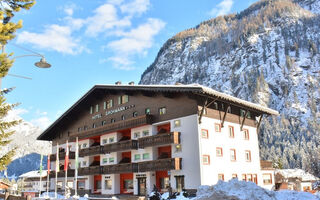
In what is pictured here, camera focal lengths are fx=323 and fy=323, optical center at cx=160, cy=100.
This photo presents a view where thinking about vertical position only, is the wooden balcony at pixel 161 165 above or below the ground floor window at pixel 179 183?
above

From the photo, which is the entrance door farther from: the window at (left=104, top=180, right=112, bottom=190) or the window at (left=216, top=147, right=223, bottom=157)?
the window at (left=216, top=147, right=223, bottom=157)

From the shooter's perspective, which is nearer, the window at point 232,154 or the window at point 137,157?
the window at point 232,154

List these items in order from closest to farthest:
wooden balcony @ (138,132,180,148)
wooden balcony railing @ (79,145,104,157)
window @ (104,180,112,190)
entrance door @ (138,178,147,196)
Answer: wooden balcony @ (138,132,180,148) < entrance door @ (138,178,147,196) < window @ (104,180,112,190) < wooden balcony railing @ (79,145,104,157)

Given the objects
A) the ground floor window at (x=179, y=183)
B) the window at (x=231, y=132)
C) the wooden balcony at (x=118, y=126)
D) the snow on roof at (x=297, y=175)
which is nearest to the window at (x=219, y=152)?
the window at (x=231, y=132)

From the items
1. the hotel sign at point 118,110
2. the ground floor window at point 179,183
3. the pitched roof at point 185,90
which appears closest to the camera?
the pitched roof at point 185,90

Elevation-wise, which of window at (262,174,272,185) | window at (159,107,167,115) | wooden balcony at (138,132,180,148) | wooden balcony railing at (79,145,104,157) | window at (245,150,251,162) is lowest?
window at (262,174,272,185)

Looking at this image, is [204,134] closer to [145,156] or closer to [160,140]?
[160,140]

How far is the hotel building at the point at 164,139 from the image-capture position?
34.3 m

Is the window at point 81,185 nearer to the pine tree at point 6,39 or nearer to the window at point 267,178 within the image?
the window at point 267,178

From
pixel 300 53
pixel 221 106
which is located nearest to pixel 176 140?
pixel 221 106

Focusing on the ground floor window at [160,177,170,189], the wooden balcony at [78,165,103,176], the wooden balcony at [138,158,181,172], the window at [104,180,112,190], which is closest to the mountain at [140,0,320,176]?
the window at [104,180,112,190]

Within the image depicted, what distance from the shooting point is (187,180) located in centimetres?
3375

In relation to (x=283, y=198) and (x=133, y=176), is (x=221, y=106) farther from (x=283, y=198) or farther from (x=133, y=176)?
(x=283, y=198)

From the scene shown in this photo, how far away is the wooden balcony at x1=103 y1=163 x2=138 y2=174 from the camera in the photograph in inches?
1497
